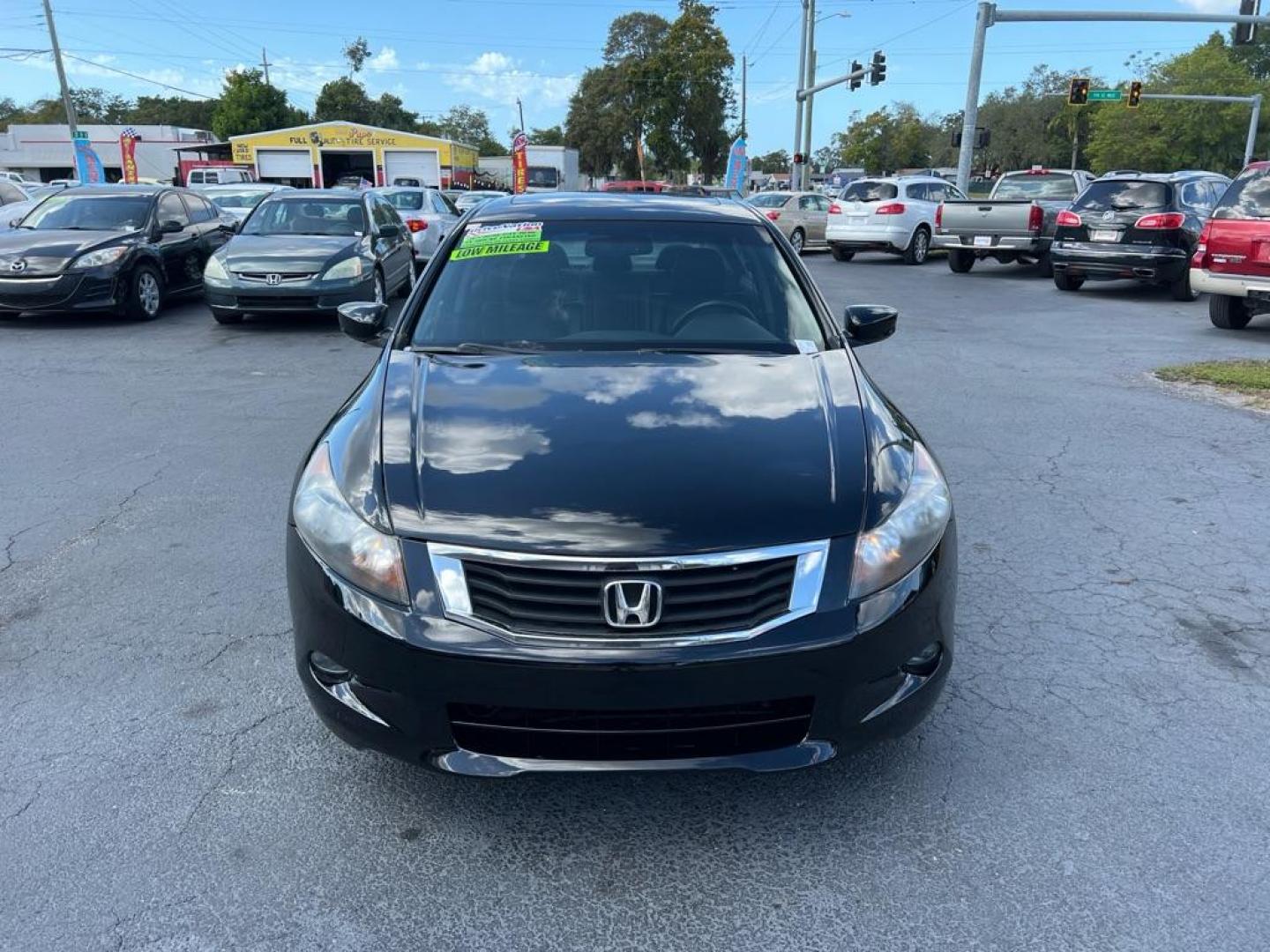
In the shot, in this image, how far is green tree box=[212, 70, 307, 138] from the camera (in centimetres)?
7325

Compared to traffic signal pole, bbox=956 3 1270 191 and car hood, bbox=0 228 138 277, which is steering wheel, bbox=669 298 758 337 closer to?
car hood, bbox=0 228 138 277

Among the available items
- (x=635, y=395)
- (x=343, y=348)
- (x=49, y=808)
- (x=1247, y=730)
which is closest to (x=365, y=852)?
(x=49, y=808)

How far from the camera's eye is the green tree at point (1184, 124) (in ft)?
206

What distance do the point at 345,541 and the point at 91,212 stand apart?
1155 centimetres

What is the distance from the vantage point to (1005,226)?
17.0 meters

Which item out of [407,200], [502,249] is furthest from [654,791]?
[407,200]

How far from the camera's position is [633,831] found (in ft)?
8.64

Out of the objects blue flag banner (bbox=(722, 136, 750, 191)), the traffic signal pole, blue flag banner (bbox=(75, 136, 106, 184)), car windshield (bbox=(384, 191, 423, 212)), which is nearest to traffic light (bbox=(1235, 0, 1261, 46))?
the traffic signal pole

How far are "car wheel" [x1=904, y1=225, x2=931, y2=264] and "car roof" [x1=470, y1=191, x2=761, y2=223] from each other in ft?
56.4

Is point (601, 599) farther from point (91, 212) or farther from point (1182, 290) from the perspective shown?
point (1182, 290)

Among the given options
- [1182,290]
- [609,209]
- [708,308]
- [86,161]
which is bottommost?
[1182,290]

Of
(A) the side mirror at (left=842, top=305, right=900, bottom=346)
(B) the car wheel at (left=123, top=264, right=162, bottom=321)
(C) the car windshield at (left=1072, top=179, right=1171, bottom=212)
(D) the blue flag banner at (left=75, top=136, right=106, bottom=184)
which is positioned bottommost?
(B) the car wheel at (left=123, top=264, right=162, bottom=321)

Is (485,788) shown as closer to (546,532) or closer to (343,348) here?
(546,532)

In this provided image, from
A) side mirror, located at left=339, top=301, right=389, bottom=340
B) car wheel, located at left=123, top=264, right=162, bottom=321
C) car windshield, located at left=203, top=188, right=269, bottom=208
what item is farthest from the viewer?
car windshield, located at left=203, top=188, right=269, bottom=208
